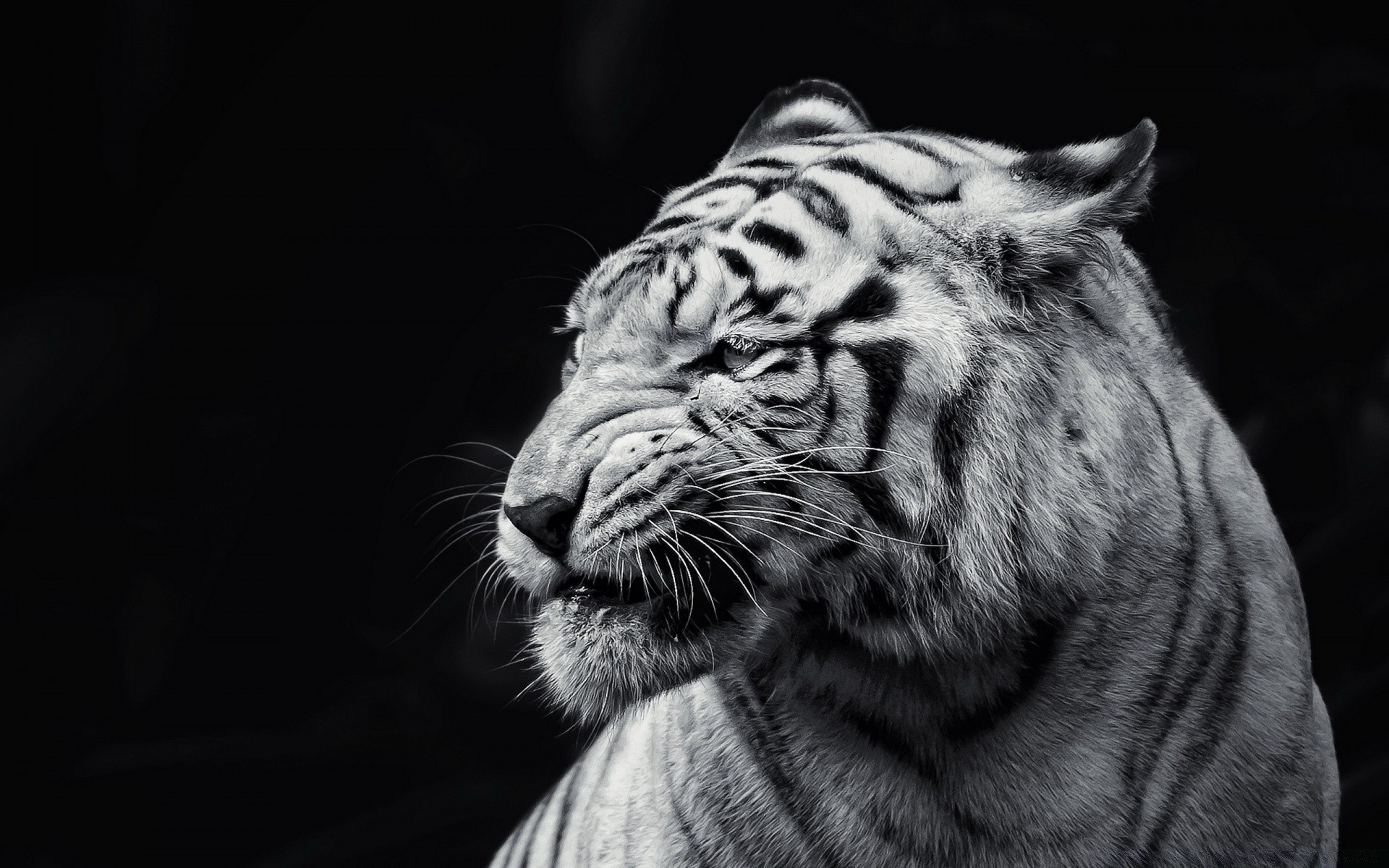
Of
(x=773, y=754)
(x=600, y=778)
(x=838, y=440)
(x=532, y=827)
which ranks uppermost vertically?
(x=838, y=440)

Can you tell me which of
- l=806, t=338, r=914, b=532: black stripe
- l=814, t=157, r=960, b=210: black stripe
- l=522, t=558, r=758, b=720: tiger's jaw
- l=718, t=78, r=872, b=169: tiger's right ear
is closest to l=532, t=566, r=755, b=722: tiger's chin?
l=522, t=558, r=758, b=720: tiger's jaw

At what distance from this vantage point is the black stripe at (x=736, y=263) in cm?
76

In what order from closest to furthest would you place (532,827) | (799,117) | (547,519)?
(547,519) < (799,117) < (532,827)

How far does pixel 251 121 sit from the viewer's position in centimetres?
142

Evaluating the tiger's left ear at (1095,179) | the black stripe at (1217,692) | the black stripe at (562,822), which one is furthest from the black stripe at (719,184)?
the black stripe at (562,822)

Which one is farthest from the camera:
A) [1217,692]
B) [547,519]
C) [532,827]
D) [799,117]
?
[532,827]

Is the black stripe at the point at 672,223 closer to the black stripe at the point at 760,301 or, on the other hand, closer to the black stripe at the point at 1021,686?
the black stripe at the point at 760,301

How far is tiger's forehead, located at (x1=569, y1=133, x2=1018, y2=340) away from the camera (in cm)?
75

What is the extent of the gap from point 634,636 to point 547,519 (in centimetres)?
11

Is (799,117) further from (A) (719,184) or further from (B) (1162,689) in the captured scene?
(B) (1162,689)

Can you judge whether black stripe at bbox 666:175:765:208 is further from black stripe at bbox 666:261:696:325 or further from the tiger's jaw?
the tiger's jaw

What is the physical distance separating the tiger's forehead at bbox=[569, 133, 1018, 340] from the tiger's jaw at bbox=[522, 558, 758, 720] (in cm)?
18

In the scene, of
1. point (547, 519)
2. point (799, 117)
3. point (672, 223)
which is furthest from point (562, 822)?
point (799, 117)

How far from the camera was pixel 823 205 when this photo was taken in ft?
2.64
